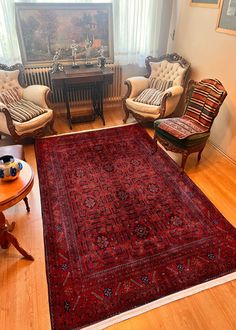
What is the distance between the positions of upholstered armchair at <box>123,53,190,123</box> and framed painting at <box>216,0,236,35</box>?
719mm

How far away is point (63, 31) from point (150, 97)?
1.64m

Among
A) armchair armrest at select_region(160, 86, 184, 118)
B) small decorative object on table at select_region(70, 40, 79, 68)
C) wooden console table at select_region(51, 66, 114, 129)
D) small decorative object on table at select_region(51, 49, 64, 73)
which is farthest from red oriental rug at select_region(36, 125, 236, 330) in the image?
small decorative object on table at select_region(70, 40, 79, 68)

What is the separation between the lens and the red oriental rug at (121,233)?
1664 mm

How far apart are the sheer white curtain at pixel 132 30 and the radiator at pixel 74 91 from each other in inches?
8.7

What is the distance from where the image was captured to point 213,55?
3.07m

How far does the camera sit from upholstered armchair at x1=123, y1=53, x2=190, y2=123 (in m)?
3.34

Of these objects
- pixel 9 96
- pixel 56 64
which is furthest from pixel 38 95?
pixel 56 64

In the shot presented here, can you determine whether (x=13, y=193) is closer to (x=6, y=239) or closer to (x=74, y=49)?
(x=6, y=239)

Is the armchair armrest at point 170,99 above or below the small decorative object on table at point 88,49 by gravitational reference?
below

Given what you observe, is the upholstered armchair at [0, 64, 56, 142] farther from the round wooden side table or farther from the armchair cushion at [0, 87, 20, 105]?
the round wooden side table

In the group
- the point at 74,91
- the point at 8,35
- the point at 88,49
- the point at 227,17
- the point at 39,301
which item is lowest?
the point at 39,301

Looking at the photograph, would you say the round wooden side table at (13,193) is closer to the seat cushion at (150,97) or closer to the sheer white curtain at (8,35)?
the seat cushion at (150,97)

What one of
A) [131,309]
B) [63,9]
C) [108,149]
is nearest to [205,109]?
[108,149]

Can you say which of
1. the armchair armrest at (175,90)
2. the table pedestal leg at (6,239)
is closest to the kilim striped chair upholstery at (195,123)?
the armchair armrest at (175,90)
